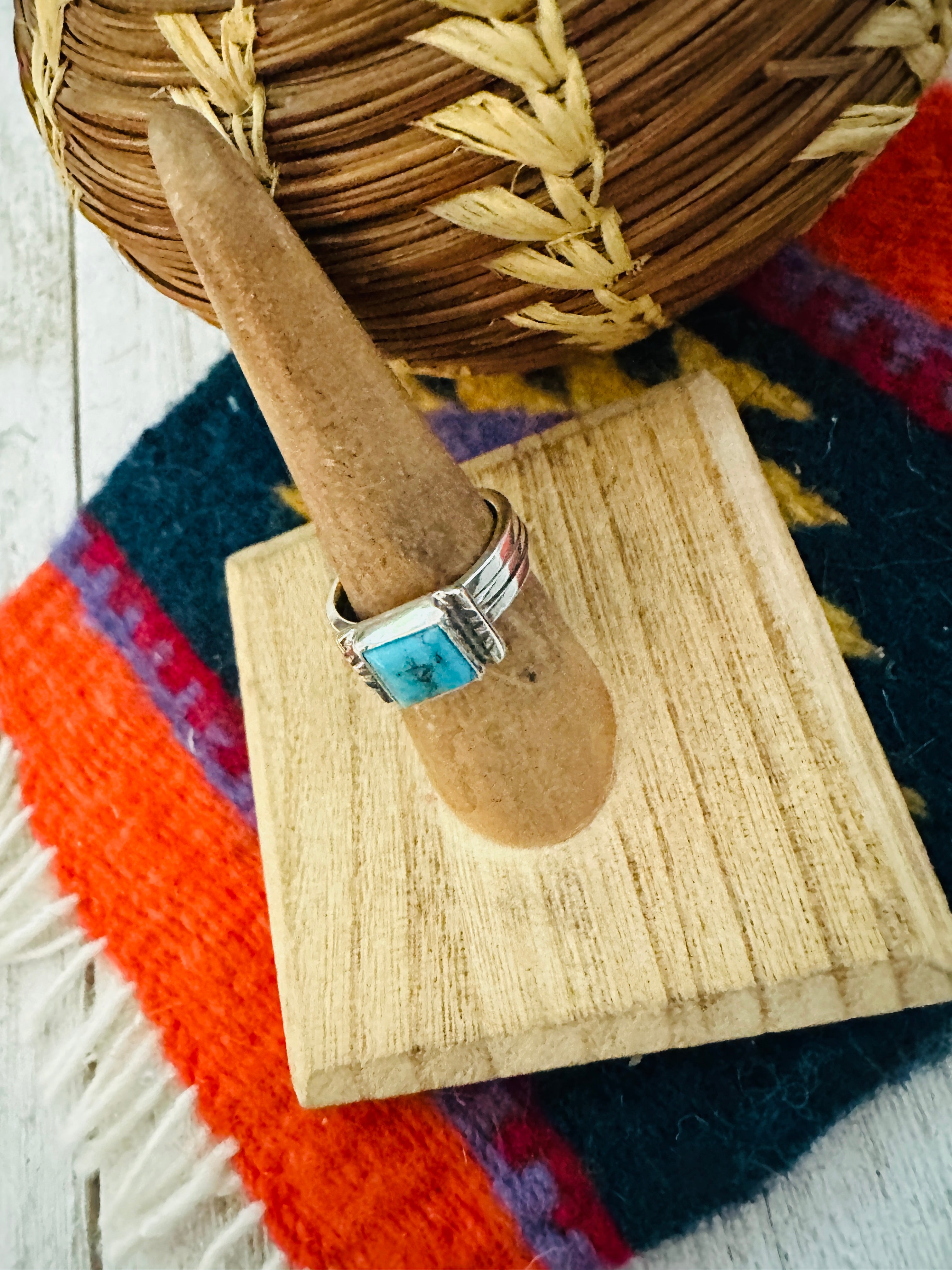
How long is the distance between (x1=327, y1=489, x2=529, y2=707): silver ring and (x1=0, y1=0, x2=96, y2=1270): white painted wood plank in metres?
0.40

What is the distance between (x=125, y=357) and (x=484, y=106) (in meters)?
0.59

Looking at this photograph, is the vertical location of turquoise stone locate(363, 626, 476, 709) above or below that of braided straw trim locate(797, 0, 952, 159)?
below

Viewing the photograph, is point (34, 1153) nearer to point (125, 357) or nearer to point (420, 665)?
point (420, 665)

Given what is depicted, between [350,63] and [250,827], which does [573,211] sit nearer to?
[350,63]

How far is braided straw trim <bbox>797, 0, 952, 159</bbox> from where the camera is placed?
353 millimetres

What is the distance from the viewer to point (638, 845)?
47cm

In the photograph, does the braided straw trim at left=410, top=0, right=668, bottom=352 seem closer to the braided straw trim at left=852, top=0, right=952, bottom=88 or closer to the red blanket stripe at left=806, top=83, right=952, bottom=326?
the braided straw trim at left=852, top=0, right=952, bottom=88

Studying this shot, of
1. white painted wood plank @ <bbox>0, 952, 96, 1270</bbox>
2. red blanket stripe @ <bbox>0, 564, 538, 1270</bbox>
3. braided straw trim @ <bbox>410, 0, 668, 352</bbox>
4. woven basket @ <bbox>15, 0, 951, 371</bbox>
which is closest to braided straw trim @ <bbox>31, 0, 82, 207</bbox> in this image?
woven basket @ <bbox>15, 0, 951, 371</bbox>

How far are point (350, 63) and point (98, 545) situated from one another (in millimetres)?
490

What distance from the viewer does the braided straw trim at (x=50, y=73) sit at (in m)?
0.37

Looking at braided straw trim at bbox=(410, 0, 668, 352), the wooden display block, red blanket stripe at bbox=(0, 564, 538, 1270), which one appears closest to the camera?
braided straw trim at bbox=(410, 0, 668, 352)

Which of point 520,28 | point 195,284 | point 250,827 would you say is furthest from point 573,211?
point 250,827

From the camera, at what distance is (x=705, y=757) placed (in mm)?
477

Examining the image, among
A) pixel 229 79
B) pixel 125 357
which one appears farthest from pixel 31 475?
pixel 229 79
